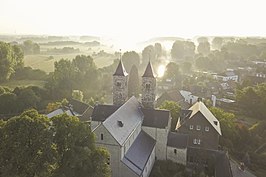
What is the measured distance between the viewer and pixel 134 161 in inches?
1159

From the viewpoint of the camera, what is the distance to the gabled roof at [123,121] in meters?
28.3

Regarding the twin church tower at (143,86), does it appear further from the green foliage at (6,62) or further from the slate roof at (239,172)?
the green foliage at (6,62)

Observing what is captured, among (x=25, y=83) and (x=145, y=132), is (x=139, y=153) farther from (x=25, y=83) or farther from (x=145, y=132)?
(x=25, y=83)

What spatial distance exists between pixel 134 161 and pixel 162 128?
23.2 feet

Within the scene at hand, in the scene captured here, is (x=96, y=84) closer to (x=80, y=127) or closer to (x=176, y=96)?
(x=176, y=96)

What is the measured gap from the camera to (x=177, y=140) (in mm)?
35469

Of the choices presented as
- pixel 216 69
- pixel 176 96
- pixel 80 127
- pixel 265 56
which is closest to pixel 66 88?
pixel 176 96

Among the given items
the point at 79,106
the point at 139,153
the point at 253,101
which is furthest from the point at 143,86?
the point at 253,101

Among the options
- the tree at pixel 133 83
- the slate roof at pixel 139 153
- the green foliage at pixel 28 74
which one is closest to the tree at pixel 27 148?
the slate roof at pixel 139 153

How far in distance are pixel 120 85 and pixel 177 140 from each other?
1036 cm

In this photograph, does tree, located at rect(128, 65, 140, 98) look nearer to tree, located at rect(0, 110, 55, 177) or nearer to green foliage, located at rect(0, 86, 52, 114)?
green foliage, located at rect(0, 86, 52, 114)

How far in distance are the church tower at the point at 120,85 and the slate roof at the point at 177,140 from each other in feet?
26.7

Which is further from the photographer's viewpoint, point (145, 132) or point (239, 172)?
point (145, 132)

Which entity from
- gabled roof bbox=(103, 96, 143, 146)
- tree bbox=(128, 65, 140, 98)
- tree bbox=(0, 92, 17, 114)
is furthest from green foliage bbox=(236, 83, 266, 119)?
tree bbox=(0, 92, 17, 114)
